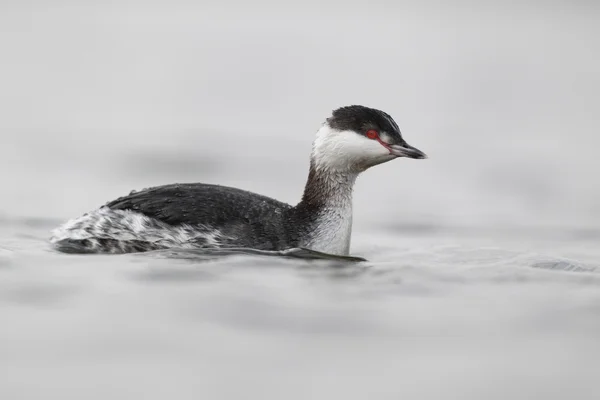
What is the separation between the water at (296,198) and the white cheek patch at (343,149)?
0.87 meters

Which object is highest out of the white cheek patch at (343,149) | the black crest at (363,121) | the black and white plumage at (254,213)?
the black crest at (363,121)

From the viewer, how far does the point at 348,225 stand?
10.0 m

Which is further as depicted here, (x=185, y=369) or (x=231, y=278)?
(x=231, y=278)

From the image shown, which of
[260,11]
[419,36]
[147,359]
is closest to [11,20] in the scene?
[260,11]

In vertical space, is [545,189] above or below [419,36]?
below

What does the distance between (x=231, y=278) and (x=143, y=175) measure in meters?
7.22

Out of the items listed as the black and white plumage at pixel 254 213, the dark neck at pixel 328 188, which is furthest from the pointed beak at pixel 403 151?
the dark neck at pixel 328 188

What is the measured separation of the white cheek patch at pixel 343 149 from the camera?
991 cm

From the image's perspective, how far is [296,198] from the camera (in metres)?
14.4

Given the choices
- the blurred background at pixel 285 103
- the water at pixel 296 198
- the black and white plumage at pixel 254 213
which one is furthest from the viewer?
the blurred background at pixel 285 103

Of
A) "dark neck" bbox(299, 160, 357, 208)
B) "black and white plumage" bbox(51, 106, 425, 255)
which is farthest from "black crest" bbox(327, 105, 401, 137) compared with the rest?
"dark neck" bbox(299, 160, 357, 208)

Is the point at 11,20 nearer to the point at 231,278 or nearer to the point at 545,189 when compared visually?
the point at 545,189

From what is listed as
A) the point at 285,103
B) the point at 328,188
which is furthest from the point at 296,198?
the point at 285,103

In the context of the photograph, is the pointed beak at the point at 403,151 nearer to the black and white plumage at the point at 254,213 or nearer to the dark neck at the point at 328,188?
the black and white plumage at the point at 254,213
